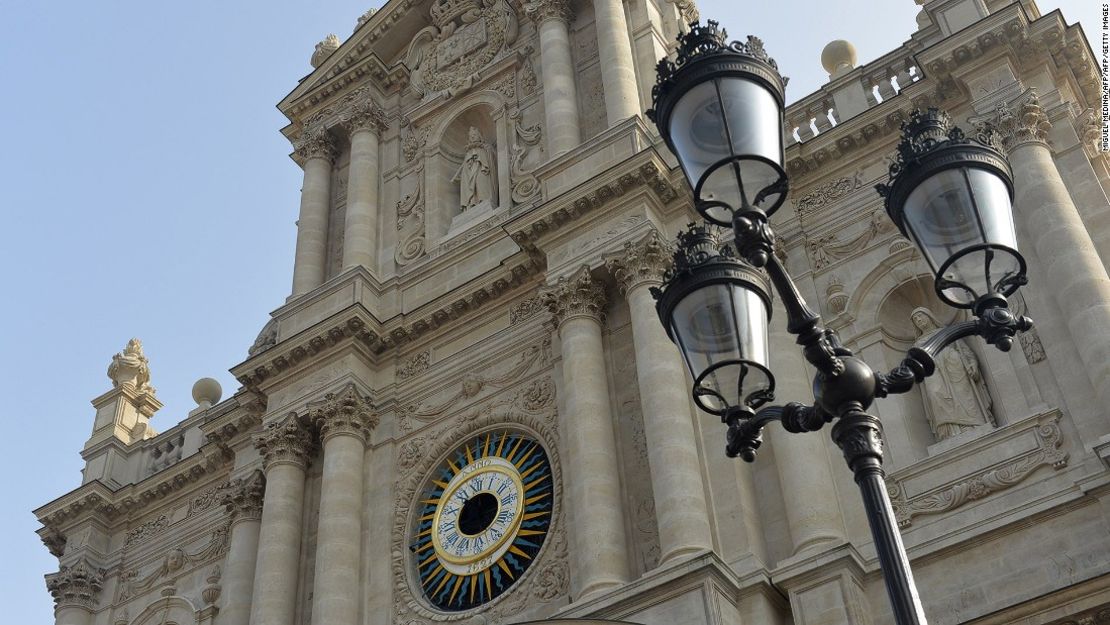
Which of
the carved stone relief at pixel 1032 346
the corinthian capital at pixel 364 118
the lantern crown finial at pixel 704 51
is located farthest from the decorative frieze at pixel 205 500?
the lantern crown finial at pixel 704 51

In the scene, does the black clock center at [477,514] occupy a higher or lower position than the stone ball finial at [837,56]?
lower

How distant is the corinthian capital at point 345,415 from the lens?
655 inches

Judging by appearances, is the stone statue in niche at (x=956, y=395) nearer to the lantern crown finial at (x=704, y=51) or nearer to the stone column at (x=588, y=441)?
the stone column at (x=588, y=441)

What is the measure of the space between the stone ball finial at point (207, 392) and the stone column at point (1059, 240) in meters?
13.0

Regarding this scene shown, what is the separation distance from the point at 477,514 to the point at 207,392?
24.8 ft

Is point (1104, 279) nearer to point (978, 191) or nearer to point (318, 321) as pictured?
point (978, 191)

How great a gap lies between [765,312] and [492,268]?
33.8 ft

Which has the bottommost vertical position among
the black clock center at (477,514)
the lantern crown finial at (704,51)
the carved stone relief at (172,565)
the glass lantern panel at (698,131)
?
the glass lantern panel at (698,131)

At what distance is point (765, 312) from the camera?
7.07 m

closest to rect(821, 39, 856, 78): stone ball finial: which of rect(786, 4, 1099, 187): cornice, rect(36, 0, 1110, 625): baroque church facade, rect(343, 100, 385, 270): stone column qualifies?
rect(36, 0, 1110, 625): baroque church facade

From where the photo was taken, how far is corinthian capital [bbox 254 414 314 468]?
16891 mm

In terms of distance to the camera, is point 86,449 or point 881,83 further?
point 86,449

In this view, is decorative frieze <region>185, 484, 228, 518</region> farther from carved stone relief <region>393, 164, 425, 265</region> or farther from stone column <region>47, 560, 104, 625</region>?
carved stone relief <region>393, 164, 425, 265</region>

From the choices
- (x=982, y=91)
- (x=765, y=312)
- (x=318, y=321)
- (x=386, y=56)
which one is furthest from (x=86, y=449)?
(x=765, y=312)
